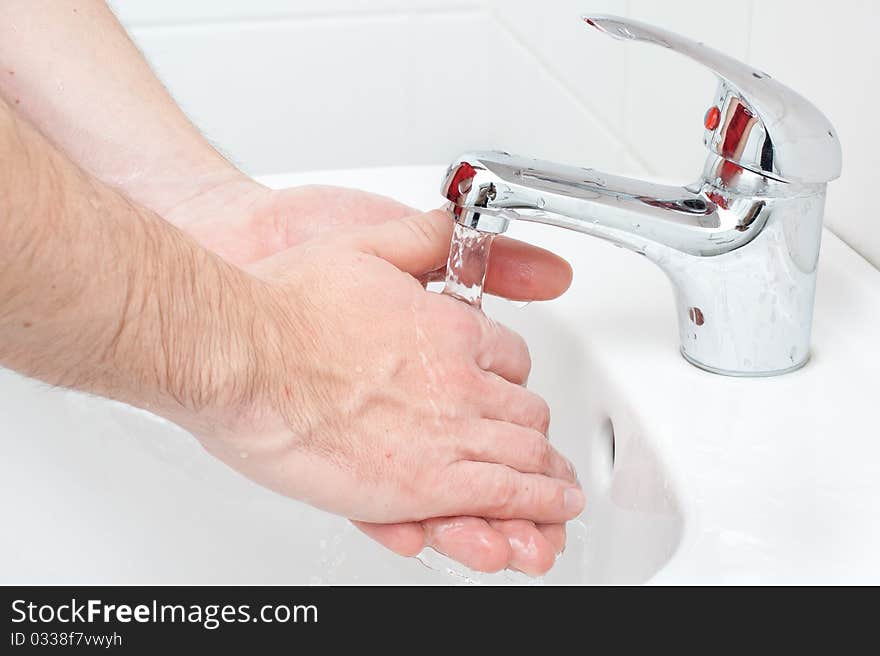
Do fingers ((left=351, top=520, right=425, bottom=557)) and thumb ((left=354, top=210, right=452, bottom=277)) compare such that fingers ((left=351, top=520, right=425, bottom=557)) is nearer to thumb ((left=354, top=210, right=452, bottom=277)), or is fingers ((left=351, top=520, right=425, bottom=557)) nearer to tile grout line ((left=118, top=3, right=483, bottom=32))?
thumb ((left=354, top=210, right=452, bottom=277))

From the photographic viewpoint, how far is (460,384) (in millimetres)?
486

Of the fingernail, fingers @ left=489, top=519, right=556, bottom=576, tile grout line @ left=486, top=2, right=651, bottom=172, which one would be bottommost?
fingers @ left=489, top=519, right=556, bottom=576

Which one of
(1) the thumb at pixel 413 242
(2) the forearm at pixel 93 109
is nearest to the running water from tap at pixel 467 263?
(1) the thumb at pixel 413 242

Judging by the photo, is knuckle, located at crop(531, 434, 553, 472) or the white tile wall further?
the white tile wall

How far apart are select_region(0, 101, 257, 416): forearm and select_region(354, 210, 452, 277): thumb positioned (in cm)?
7

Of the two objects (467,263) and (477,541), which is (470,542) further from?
(467,263)

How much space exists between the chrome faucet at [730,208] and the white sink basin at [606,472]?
0.03 meters

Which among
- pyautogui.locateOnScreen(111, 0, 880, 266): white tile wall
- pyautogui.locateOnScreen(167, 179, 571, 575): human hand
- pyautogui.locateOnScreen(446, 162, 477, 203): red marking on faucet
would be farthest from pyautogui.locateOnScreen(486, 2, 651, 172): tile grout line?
pyautogui.locateOnScreen(446, 162, 477, 203): red marking on faucet

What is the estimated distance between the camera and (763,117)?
0.41 metres

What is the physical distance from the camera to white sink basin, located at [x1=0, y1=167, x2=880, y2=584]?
0.39 meters

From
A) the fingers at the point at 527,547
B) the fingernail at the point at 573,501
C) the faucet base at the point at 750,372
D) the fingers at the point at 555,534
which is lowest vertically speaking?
the fingers at the point at 555,534

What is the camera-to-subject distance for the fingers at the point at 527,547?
0.47 m

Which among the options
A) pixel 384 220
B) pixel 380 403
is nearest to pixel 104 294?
pixel 380 403

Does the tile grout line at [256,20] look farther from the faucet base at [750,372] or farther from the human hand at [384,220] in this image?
the faucet base at [750,372]
